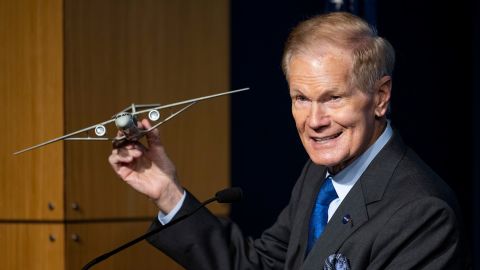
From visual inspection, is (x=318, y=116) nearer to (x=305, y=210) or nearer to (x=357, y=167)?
(x=357, y=167)

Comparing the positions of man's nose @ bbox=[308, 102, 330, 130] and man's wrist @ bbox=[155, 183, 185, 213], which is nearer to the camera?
man's nose @ bbox=[308, 102, 330, 130]

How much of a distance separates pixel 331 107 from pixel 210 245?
0.58 m

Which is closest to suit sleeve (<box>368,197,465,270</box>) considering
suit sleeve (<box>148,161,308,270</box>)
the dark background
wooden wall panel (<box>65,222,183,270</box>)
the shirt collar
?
the shirt collar

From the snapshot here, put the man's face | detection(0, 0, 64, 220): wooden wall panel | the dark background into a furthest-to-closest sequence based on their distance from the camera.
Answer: the dark background < detection(0, 0, 64, 220): wooden wall panel < the man's face

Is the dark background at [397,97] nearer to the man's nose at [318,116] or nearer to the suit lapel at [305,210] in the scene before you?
the suit lapel at [305,210]

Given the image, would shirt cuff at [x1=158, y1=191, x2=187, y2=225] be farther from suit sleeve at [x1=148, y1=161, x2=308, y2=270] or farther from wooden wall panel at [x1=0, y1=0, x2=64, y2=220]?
wooden wall panel at [x1=0, y1=0, x2=64, y2=220]

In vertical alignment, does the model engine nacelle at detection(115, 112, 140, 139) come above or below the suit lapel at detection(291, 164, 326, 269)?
above

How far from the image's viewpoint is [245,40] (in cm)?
441

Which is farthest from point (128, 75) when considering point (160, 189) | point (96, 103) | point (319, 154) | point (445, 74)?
point (445, 74)

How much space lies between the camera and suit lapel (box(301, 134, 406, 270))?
233 centimetres

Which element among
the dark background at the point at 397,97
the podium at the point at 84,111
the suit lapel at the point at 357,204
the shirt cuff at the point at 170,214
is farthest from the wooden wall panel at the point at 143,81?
the suit lapel at the point at 357,204

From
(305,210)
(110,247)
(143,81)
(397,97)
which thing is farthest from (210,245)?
(397,97)

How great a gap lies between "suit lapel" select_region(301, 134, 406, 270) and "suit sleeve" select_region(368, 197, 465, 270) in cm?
12

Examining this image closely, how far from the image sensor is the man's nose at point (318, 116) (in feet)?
7.59
